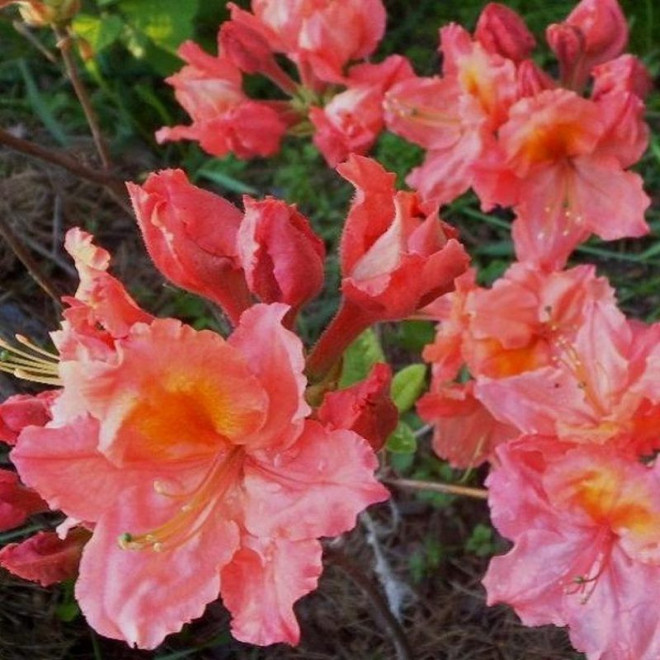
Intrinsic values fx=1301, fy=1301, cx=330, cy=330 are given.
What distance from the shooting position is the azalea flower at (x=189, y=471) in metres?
0.99

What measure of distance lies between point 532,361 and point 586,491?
438 mm

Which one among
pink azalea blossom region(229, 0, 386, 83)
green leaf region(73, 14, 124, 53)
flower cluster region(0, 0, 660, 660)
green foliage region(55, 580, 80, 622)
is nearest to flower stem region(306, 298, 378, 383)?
flower cluster region(0, 0, 660, 660)

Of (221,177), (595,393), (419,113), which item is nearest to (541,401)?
(595,393)

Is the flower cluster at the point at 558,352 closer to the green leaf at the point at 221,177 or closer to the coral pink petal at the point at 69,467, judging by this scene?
the coral pink petal at the point at 69,467

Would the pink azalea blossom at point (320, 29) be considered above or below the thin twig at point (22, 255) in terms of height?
above

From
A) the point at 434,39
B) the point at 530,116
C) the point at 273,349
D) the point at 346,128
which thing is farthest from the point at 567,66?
the point at 434,39

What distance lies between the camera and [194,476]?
1091mm

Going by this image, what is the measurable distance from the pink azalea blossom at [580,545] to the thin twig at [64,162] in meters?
0.66

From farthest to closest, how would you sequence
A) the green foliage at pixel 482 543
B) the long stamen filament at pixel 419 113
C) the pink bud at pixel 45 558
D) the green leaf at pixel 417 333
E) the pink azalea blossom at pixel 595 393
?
the green leaf at pixel 417 333 < the green foliage at pixel 482 543 < the long stamen filament at pixel 419 113 < the pink azalea blossom at pixel 595 393 < the pink bud at pixel 45 558

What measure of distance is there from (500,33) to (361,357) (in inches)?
18.0

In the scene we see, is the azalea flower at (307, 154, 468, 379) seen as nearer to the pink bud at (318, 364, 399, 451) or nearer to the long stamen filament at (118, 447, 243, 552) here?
the pink bud at (318, 364, 399, 451)

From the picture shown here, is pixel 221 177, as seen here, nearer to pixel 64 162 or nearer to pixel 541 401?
pixel 64 162

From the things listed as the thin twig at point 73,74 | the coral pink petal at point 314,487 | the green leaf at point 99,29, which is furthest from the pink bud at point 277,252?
the green leaf at point 99,29

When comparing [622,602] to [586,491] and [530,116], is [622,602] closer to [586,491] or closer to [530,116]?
[586,491]
